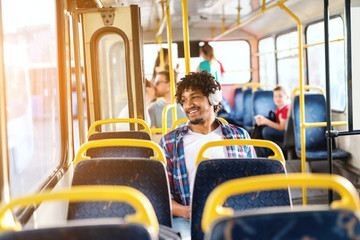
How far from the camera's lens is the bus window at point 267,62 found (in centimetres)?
902

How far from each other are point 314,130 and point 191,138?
322cm

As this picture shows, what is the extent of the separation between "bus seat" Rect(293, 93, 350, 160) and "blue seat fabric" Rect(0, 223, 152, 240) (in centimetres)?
431

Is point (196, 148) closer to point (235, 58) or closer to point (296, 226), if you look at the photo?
point (296, 226)

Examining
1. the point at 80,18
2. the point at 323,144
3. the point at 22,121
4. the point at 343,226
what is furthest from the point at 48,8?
the point at 323,144

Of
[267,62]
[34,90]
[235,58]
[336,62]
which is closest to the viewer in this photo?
[34,90]

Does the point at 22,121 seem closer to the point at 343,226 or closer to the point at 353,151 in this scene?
the point at 343,226

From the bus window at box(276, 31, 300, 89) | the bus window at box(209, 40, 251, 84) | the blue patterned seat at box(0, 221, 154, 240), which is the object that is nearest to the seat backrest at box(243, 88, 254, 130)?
the bus window at box(276, 31, 300, 89)

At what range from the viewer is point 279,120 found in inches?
250

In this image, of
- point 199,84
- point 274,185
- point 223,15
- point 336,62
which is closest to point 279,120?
point 336,62

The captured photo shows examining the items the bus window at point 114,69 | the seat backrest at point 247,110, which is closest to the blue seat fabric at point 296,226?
the bus window at point 114,69

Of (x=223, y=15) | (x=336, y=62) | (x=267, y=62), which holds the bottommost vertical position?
(x=336, y=62)

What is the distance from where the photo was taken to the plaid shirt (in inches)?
98.3

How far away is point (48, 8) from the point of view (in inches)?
132

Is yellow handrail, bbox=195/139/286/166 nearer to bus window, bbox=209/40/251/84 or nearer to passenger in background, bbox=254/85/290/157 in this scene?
passenger in background, bbox=254/85/290/157
